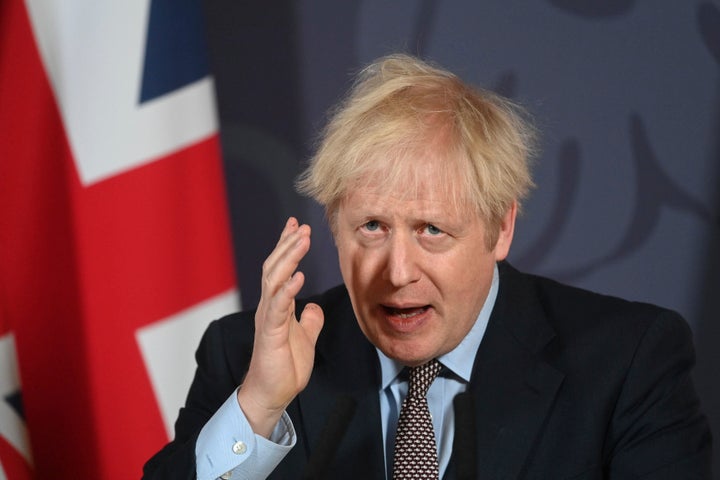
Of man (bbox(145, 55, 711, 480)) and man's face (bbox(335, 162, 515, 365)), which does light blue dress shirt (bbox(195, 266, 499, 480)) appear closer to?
man (bbox(145, 55, 711, 480))

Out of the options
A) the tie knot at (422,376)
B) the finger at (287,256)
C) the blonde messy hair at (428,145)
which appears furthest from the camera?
the tie knot at (422,376)

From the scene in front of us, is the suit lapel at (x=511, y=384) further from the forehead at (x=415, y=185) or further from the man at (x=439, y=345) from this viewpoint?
→ the forehead at (x=415, y=185)

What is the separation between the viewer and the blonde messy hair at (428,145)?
73.0 inches

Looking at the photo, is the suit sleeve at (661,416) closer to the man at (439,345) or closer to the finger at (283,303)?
the man at (439,345)

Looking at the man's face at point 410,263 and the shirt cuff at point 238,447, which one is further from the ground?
the man's face at point 410,263

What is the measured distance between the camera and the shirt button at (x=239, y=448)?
5.75 feet

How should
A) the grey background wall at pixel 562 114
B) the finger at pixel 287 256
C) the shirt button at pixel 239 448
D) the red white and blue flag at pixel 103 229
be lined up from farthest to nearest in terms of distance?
1. the grey background wall at pixel 562 114
2. the red white and blue flag at pixel 103 229
3. the shirt button at pixel 239 448
4. the finger at pixel 287 256

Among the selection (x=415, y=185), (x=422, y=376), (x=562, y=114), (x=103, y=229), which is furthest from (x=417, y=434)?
(x=562, y=114)

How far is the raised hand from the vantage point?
163 centimetres

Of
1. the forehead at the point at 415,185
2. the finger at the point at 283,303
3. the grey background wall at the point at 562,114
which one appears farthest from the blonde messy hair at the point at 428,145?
the grey background wall at the point at 562,114

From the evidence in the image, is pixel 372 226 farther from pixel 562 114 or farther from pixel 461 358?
pixel 562 114

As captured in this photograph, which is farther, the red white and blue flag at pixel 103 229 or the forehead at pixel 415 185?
the red white and blue flag at pixel 103 229

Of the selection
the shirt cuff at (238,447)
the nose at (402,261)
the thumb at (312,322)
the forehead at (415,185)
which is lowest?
the shirt cuff at (238,447)

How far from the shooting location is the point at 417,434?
1933mm
